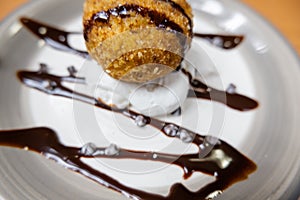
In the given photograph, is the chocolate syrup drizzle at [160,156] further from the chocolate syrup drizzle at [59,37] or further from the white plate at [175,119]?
the chocolate syrup drizzle at [59,37]

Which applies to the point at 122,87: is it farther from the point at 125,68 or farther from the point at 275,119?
the point at 275,119

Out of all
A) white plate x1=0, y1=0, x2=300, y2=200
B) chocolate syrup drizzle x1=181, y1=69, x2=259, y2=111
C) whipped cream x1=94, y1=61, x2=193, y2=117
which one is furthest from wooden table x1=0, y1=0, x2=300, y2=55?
whipped cream x1=94, y1=61, x2=193, y2=117

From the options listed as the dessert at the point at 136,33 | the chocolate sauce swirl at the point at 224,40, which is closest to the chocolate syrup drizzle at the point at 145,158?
the dessert at the point at 136,33

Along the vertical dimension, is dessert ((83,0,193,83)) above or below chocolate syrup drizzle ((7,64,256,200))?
above

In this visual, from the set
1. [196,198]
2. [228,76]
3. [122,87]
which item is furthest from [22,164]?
[228,76]

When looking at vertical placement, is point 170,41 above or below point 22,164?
above

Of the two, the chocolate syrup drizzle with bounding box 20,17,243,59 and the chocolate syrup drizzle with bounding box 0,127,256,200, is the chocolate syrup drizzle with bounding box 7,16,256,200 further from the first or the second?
the chocolate syrup drizzle with bounding box 20,17,243,59
